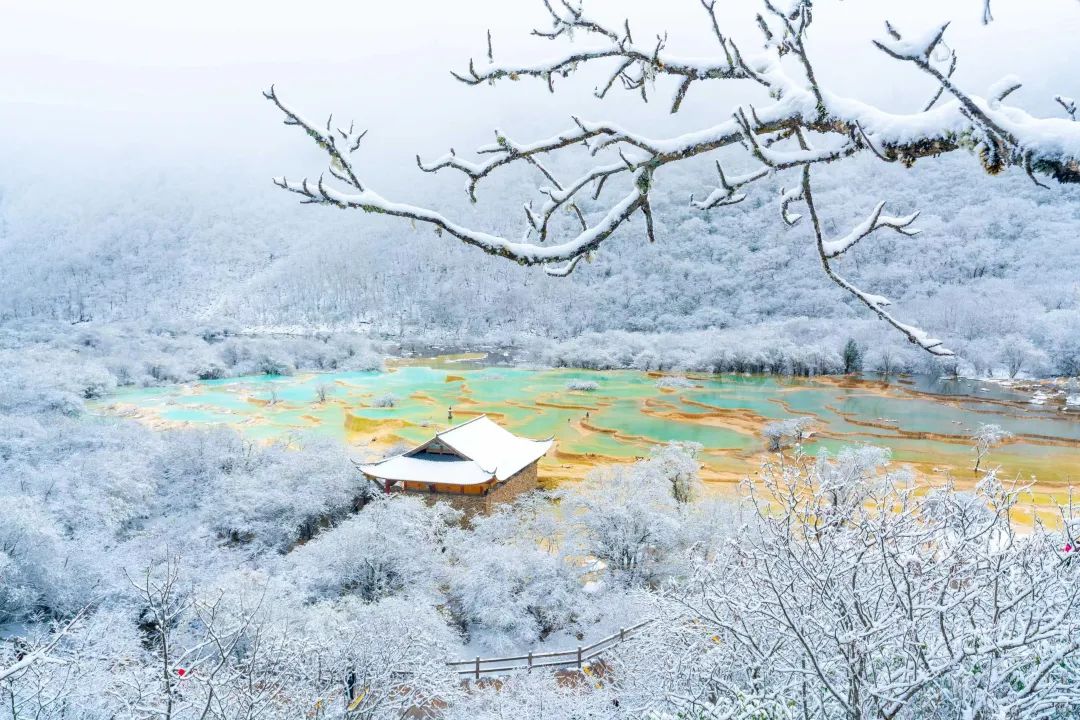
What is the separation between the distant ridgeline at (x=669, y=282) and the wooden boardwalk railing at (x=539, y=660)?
35.4 m

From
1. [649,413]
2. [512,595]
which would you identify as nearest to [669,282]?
[649,413]

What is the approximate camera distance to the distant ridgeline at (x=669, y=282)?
48.5m

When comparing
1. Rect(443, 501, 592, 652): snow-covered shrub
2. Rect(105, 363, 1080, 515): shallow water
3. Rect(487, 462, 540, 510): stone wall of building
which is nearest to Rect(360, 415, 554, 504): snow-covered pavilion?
Rect(487, 462, 540, 510): stone wall of building

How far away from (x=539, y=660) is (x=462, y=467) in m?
8.31

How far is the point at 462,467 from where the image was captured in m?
18.4

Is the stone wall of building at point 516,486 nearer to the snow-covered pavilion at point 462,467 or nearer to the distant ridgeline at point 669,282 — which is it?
the snow-covered pavilion at point 462,467

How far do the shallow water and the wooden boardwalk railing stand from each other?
449 inches

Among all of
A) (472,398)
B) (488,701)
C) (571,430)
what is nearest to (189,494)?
(488,701)

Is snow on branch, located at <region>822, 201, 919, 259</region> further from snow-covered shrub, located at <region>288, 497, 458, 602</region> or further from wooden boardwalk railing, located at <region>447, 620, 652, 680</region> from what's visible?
snow-covered shrub, located at <region>288, 497, 458, 602</region>

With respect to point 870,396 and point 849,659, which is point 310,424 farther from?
point 870,396

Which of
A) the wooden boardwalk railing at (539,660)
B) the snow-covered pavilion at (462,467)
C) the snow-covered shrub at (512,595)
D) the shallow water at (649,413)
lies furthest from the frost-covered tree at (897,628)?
the shallow water at (649,413)

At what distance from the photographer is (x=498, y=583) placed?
12125 millimetres

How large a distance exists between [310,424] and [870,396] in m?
31.2

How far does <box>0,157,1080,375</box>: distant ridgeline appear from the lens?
48469 mm
